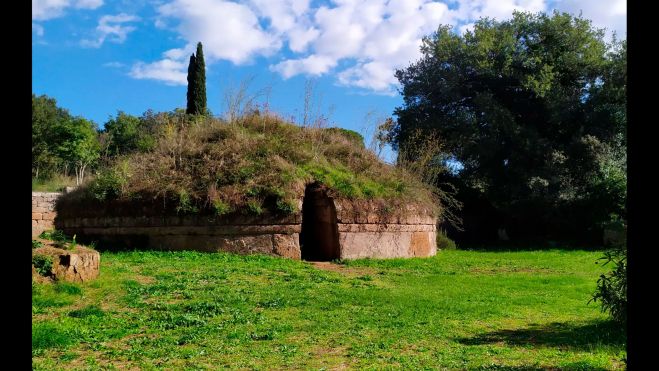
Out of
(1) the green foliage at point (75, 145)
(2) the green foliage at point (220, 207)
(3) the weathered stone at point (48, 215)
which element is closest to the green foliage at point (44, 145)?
(1) the green foliage at point (75, 145)

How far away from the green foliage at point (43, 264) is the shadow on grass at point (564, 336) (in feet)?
19.5

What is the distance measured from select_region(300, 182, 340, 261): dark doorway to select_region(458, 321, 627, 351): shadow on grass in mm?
8010

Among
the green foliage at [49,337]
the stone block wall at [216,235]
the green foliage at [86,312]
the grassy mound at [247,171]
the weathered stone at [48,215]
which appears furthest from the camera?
the weathered stone at [48,215]

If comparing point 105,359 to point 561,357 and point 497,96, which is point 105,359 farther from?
point 497,96

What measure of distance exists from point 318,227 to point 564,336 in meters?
9.62

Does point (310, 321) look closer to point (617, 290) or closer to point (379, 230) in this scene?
point (617, 290)

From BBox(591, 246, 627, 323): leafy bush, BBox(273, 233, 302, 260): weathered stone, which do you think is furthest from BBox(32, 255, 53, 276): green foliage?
BBox(591, 246, 627, 323): leafy bush

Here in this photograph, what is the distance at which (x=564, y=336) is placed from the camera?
6055 mm

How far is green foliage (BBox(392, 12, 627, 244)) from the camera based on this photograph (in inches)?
914

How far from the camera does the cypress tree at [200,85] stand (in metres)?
26.1

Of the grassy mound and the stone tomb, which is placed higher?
the grassy mound

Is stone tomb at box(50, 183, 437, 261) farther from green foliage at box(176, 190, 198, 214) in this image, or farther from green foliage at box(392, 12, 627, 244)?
green foliage at box(392, 12, 627, 244)

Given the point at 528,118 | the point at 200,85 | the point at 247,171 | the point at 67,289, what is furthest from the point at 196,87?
the point at 67,289

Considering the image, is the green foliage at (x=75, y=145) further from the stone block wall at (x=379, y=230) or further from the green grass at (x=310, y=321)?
the green grass at (x=310, y=321)
